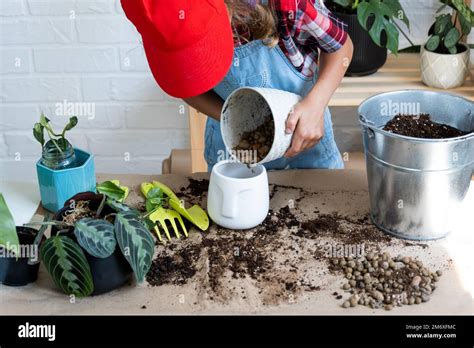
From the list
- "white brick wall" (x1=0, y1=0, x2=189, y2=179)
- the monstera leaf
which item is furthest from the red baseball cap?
"white brick wall" (x1=0, y1=0, x2=189, y2=179)

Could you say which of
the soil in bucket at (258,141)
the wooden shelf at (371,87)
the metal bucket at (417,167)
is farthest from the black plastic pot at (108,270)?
the wooden shelf at (371,87)

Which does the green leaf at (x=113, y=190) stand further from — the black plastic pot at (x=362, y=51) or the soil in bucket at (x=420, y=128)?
the black plastic pot at (x=362, y=51)

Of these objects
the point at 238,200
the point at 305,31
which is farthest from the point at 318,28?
the point at 238,200

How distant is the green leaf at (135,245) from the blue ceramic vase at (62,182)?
8.6 inches

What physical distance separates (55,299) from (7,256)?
0.10 metres

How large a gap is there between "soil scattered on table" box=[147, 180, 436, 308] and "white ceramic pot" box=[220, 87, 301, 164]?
0.13 m

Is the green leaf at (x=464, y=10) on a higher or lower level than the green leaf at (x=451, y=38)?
higher

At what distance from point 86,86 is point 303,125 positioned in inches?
43.3

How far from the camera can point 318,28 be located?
128 centimetres

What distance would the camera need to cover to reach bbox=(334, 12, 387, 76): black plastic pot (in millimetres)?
1782

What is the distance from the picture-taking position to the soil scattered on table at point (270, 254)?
1.04 metres

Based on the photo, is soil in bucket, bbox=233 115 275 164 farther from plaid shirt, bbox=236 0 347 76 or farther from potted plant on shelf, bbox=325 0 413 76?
potted plant on shelf, bbox=325 0 413 76

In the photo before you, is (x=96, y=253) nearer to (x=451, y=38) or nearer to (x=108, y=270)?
(x=108, y=270)
